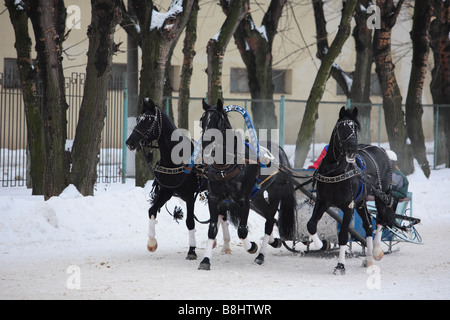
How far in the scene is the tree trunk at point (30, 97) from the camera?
14.1 meters

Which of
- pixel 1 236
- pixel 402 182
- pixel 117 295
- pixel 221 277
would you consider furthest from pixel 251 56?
pixel 117 295

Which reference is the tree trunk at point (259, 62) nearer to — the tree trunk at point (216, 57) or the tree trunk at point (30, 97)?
the tree trunk at point (216, 57)

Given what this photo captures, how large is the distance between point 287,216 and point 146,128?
2.53 m

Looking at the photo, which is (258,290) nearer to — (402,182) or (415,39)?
(402,182)

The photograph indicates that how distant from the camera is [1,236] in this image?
36.9ft

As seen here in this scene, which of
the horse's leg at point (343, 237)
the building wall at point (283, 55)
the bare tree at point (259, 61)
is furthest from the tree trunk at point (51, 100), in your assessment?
the building wall at point (283, 55)

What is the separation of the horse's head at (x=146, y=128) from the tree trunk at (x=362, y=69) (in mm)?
13088

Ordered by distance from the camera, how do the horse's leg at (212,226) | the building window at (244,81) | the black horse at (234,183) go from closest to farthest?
the black horse at (234,183)
the horse's leg at (212,226)
the building window at (244,81)

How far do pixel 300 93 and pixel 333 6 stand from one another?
165 inches

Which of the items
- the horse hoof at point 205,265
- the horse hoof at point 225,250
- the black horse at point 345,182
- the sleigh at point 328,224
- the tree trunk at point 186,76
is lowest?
the horse hoof at point 225,250

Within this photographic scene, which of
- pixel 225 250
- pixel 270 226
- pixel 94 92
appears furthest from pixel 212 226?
pixel 94 92

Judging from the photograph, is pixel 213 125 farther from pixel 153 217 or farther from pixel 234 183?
pixel 153 217

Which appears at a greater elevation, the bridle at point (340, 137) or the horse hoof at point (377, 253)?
the bridle at point (340, 137)

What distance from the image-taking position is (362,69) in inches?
902
